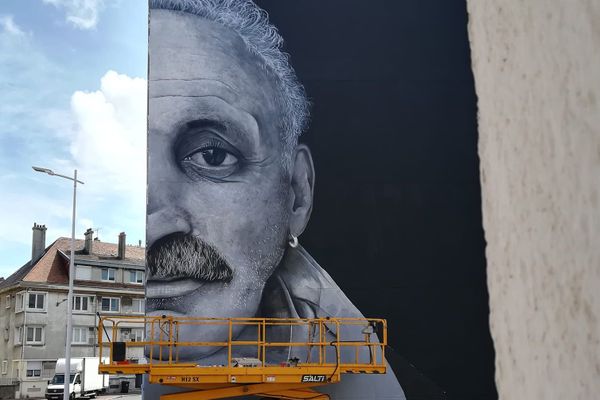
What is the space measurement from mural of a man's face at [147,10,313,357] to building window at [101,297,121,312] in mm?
37311

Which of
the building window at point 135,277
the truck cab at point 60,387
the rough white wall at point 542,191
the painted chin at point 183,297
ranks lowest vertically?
the truck cab at point 60,387

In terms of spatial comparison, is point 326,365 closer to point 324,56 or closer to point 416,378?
point 416,378

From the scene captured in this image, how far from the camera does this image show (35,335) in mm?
44906

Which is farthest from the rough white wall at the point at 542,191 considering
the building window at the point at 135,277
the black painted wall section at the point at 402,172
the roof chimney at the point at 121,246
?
the roof chimney at the point at 121,246

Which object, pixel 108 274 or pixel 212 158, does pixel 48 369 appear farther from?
pixel 212 158

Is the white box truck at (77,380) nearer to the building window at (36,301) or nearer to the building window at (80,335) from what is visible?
the building window at (80,335)

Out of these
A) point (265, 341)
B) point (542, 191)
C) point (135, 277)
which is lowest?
point (265, 341)

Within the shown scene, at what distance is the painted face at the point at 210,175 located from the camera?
12.6m

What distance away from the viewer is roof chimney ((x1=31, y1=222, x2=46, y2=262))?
50.3 meters

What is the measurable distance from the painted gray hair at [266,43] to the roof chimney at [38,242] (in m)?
40.8

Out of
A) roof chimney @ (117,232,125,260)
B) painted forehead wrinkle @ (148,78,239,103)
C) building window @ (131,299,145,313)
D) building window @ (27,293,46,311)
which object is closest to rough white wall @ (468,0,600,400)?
painted forehead wrinkle @ (148,78,239,103)

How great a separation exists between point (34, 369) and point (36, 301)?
4.41 meters

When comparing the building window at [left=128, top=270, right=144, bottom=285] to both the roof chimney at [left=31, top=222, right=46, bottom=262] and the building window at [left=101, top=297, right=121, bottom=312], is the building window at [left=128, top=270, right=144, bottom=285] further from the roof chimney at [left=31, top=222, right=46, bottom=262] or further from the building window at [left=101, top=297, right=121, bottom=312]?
the roof chimney at [left=31, top=222, right=46, bottom=262]

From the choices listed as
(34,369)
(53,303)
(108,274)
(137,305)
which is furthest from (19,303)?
(137,305)
